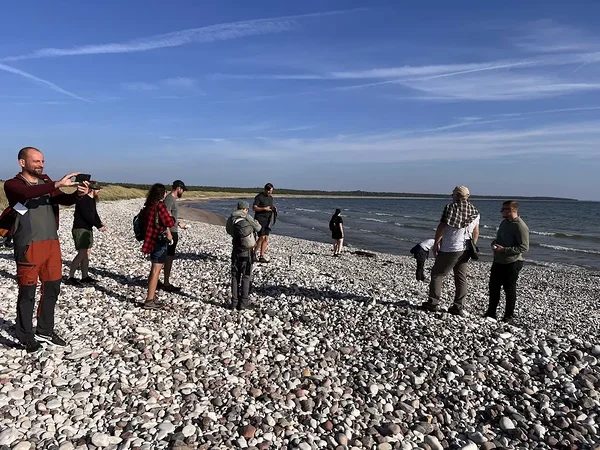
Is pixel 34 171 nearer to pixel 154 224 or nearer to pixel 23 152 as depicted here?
pixel 23 152

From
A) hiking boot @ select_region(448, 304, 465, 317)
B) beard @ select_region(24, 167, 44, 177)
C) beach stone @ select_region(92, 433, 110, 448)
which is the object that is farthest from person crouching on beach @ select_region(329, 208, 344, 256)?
beach stone @ select_region(92, 433, 110, 448)

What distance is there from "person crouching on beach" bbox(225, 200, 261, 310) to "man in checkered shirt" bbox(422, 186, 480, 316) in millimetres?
3504

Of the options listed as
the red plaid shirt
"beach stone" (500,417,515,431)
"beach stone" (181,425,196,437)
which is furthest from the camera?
the red plaid shirt

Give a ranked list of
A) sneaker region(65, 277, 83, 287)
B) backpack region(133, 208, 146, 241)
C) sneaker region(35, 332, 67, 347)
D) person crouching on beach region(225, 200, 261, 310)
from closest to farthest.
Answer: sneaker region(35, 332, 67, 347), backpack region(133, 208, 146, 241), person crouching on beach region(225, 200, 261, 310), sneaker region(65, 277, 83, 287)

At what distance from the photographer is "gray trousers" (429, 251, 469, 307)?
8.23 m

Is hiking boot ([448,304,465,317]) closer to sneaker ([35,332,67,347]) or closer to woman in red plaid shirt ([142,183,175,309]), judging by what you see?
woman in red plaid shirt ([142,183,175,309])

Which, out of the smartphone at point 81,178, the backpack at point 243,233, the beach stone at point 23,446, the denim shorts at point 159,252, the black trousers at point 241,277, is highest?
the smartphone at point 81,178

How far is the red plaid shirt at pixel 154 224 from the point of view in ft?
25.5

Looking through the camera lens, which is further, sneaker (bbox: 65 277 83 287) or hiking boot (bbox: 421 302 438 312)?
sneaker (bbox: 65 277 83 287)

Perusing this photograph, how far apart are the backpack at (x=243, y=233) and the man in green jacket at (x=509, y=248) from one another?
4547 millimetres

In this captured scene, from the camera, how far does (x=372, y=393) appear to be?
5.66 m

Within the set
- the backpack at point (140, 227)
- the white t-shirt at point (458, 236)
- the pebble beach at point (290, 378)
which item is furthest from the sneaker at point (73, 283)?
the white t-shirt at point (458, 236)

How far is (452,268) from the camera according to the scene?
8.45m

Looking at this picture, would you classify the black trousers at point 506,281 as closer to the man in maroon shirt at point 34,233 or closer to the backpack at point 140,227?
the backpack at point 140,227
